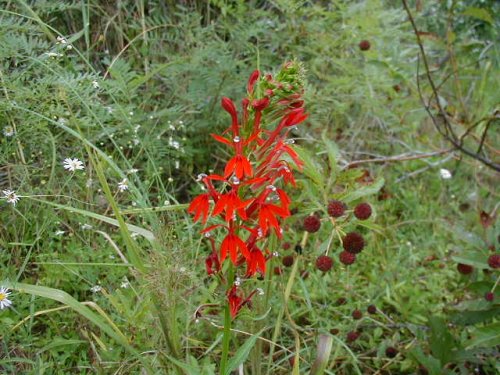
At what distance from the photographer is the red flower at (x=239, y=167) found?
1529 millimetres

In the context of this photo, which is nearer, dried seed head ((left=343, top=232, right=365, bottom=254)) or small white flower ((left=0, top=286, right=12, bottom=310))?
small white flower ((left=0, top=286, right=12, bottom=310))

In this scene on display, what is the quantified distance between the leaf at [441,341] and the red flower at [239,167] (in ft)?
4.32

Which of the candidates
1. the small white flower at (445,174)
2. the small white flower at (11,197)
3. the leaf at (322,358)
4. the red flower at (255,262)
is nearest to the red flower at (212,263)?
the red flower at (255,262)

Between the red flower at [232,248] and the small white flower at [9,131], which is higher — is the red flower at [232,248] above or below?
above

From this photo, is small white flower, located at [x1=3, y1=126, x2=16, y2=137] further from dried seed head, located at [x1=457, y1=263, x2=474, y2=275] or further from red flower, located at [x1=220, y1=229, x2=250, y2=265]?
dried seed head, located at [x1=457, y1=263, x2=474, y2=275]

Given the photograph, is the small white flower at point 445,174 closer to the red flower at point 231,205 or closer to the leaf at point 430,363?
the leaf at point 430,363

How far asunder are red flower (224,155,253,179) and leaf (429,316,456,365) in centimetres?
132

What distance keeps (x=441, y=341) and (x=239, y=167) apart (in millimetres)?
1371

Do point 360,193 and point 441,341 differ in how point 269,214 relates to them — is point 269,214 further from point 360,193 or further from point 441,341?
point 441,341

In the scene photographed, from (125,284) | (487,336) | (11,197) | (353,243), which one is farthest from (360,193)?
(11,197)

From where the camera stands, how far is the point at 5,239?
7.88 ft

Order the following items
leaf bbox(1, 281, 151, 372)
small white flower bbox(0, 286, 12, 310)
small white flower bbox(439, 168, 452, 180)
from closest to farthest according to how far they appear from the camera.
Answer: leaf bbox(1, 281, 151, 372) → small white flower bbox(0, 286, 12, 310) → small white flower bbox(439, 168, 452, 180)

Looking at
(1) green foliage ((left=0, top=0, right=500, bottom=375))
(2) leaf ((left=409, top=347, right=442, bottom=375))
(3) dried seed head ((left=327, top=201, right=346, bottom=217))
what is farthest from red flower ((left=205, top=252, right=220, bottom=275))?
(2) leaf ((left=409, top=347, right=442, bottom=375))

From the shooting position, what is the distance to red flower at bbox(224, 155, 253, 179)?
1529mm
